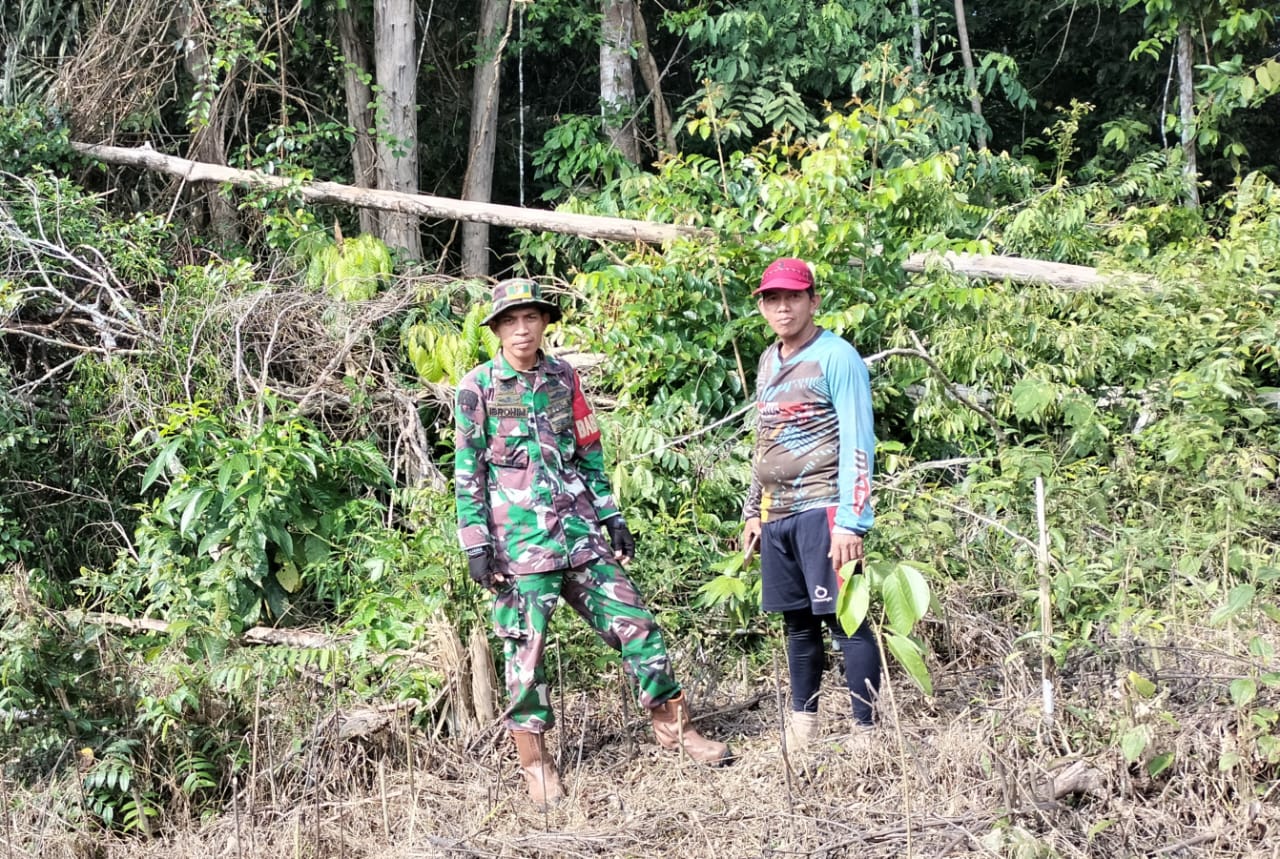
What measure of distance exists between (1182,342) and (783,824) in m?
3.89

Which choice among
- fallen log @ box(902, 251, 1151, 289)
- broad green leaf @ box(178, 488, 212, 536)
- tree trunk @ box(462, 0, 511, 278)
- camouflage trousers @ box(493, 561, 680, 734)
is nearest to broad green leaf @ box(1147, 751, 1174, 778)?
camouflage trousers @ box(493, 561, 680, 734)

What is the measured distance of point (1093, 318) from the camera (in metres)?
6.43

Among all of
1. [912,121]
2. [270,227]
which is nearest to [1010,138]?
[912,121]

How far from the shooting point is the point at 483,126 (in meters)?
9.48

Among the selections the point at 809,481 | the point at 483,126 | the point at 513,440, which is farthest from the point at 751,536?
the point at 483,126

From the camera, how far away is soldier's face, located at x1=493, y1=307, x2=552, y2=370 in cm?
393

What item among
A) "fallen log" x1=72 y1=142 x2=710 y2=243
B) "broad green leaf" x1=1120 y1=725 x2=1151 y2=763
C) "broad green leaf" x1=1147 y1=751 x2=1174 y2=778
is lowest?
"broad green leaf" x1=1147 y1=751 x2=1174 y2=778

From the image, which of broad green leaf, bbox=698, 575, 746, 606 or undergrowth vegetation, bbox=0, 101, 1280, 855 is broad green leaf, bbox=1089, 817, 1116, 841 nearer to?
undergrowth vegetation, bbox=0, 101, 1280, 855

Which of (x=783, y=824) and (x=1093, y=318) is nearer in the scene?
(x=783, y=824)

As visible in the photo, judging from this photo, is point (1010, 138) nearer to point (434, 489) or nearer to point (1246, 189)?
point (1246, 189)

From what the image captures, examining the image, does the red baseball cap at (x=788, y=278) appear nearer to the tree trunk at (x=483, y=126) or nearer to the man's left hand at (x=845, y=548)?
the man's left hand at (x=845, y=548)

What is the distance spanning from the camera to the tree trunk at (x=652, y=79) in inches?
379

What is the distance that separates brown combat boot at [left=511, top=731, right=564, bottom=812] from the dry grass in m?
0.07

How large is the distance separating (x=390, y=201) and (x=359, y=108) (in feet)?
4.40
